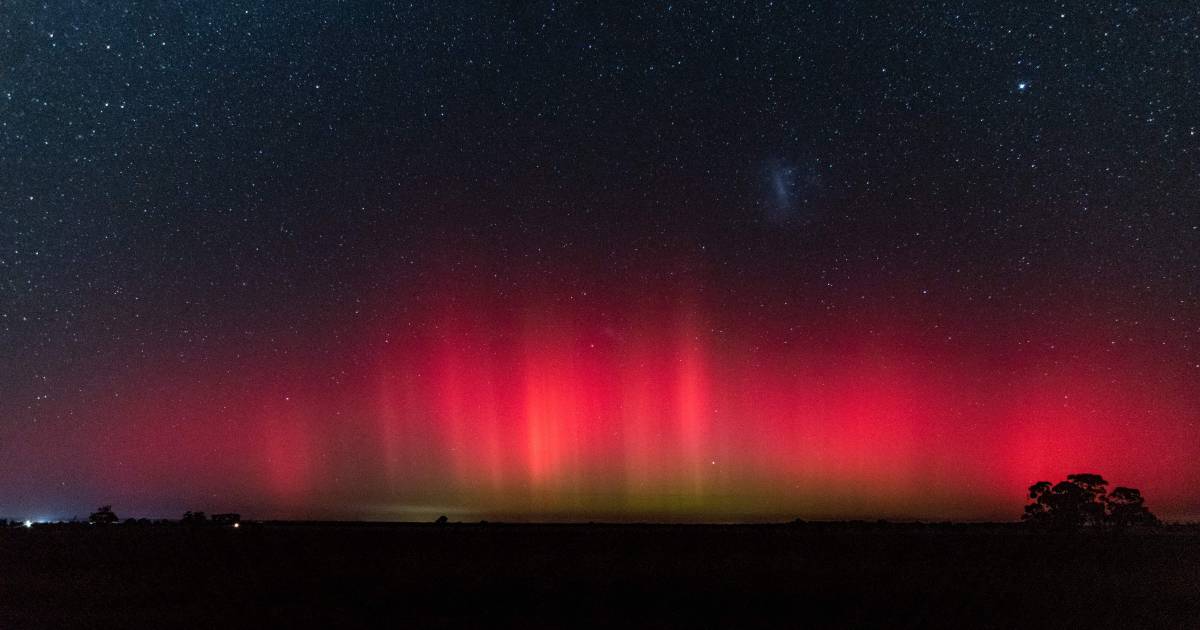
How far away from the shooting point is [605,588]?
2764cm

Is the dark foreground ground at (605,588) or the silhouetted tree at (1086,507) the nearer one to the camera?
the dark foreground ground at (605,588)

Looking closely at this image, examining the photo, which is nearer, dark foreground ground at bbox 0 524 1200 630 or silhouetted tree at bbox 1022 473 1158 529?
dark foreground ground at bbox 0 524 1200 630

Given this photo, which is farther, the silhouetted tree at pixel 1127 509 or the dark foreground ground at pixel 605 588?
the silhouetted tree at pixel 1127 509

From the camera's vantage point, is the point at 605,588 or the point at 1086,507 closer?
the point at 605,588

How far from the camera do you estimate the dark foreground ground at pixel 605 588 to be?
72.5 ft

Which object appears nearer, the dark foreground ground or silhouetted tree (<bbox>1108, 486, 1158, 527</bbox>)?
the dark foreground ground

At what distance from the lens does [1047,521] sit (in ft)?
255

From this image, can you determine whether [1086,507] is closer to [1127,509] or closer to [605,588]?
[1127,509]

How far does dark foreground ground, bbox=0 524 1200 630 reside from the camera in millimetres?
22109

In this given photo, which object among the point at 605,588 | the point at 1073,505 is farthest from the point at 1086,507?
the point at 605,588

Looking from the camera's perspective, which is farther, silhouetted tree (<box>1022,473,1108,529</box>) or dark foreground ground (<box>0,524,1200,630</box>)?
silhouetted tree (<box>1022,473,1108,529</box>)

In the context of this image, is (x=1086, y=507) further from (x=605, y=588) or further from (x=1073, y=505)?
(x=605, y=588)

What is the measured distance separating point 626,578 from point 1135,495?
71.2m

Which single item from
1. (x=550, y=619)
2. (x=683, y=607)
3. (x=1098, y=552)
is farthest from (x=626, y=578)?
(x=1098, y=552)
